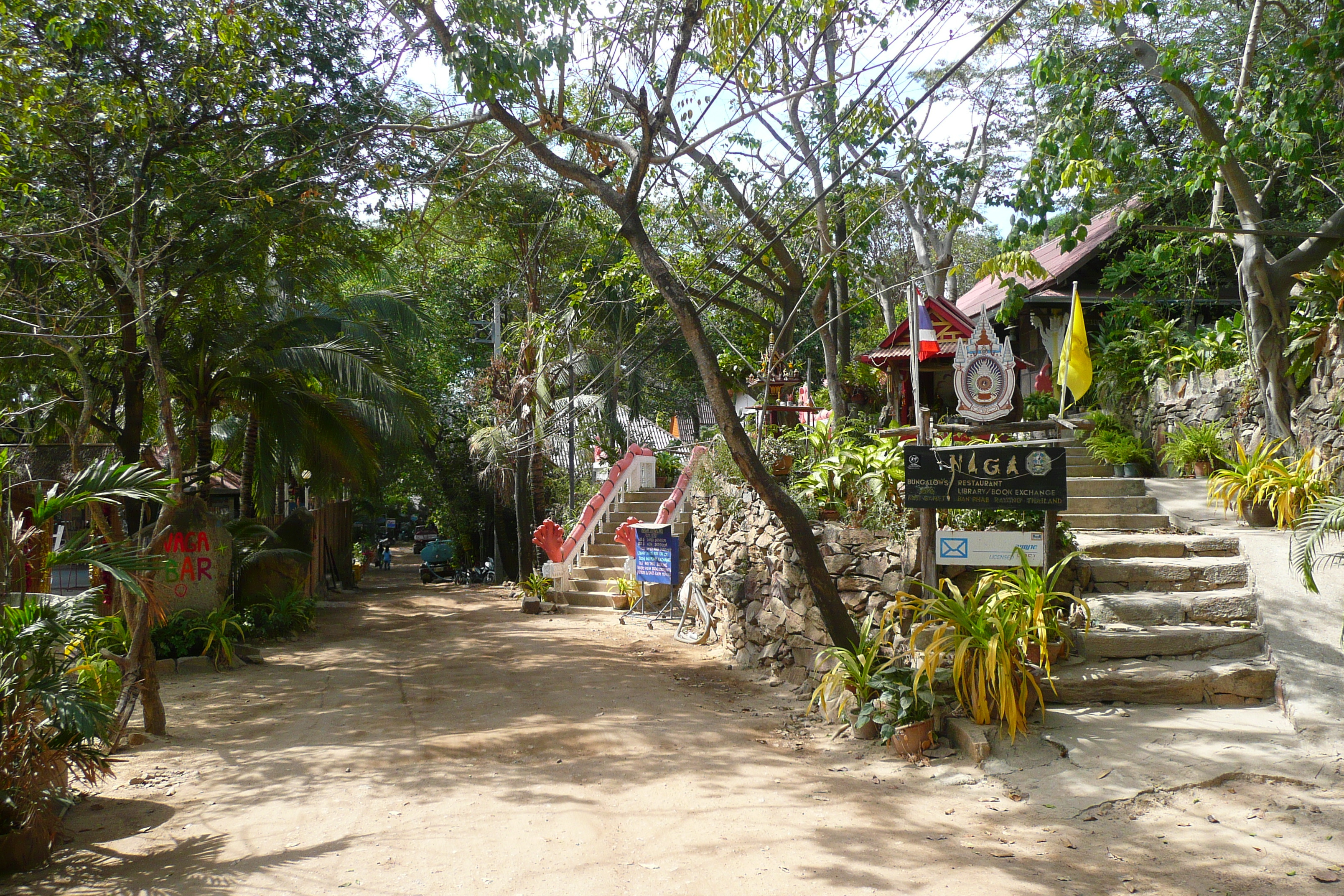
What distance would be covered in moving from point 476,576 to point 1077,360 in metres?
16.1

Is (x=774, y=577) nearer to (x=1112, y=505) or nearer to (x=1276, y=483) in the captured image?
(x=1112, y=505)

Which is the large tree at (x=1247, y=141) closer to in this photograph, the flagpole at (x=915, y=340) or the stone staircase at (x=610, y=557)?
the flagpole at (x=915, y=340)

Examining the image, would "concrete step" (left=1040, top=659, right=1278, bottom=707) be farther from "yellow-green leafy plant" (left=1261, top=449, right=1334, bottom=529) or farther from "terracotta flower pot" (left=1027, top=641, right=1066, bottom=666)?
"yellow-green leafy plant" (left=1261, top=449, right=1334, bottom=529)

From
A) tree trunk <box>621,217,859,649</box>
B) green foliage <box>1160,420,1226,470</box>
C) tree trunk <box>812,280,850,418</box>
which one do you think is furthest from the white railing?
green foliage <box>1160,420,1226,470</box>

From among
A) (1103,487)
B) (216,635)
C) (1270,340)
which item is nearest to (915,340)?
(1103,487)

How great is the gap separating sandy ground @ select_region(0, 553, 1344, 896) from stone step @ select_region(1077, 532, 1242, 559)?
1948mm

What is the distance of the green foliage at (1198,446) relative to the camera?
9938 millimetres

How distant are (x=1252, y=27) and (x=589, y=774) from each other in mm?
9603

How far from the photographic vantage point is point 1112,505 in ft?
29.1

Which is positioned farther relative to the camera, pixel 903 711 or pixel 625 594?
pixel 625 594

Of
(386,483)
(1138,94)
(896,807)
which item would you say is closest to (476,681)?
(896,807)

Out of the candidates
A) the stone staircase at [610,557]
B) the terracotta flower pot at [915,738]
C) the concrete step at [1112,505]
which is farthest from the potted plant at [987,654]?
the stone staircase at [610,557]

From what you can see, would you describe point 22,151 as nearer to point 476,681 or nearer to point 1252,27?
point 476,681

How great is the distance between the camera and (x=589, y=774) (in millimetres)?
5914
